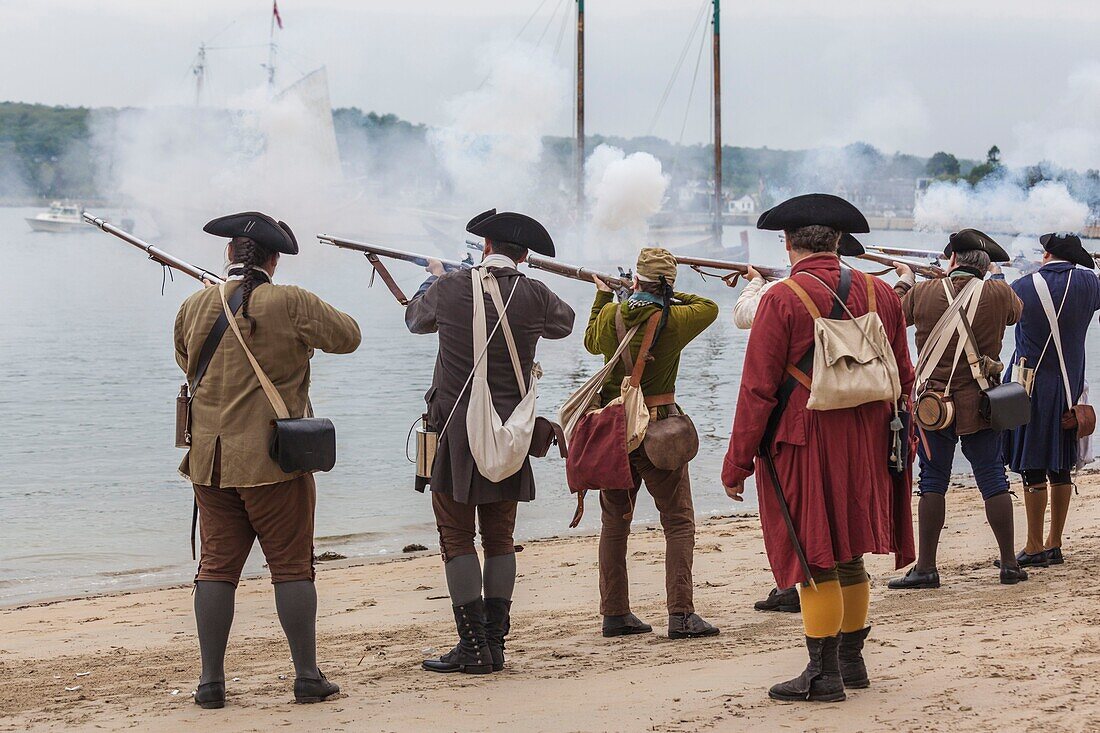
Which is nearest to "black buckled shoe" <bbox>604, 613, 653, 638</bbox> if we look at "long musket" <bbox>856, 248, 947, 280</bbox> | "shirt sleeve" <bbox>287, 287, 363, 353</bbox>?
"shirt sleeve" <bbox>287, 287, 363, 353</bbox>

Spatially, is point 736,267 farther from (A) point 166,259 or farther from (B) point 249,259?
(B) point 249,259

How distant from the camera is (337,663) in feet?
19.0

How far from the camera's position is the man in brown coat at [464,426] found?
546 cm

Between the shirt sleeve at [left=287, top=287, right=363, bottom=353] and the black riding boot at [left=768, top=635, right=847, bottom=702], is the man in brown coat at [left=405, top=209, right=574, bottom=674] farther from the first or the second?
the black riding boot at [left=768, top=635, right=847, bottom=702]

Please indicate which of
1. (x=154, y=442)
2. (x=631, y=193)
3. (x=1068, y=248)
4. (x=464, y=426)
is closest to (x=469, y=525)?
(x=464, y=426)

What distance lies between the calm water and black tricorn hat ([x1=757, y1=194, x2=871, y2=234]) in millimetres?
5946

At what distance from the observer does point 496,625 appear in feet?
18.3

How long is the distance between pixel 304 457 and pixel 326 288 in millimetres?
58358

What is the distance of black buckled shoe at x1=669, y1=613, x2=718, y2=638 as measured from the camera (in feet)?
19.8

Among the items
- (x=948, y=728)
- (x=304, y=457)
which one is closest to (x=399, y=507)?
(x=304, y=457)

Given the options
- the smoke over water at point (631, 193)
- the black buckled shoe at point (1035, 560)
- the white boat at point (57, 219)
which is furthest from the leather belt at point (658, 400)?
the white boat at point (57, 219)

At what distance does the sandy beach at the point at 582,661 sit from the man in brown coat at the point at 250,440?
350mm

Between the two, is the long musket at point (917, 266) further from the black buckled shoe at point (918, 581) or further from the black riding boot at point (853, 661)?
the black riding boot at point (853, 661)

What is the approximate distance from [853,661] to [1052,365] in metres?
3.43
